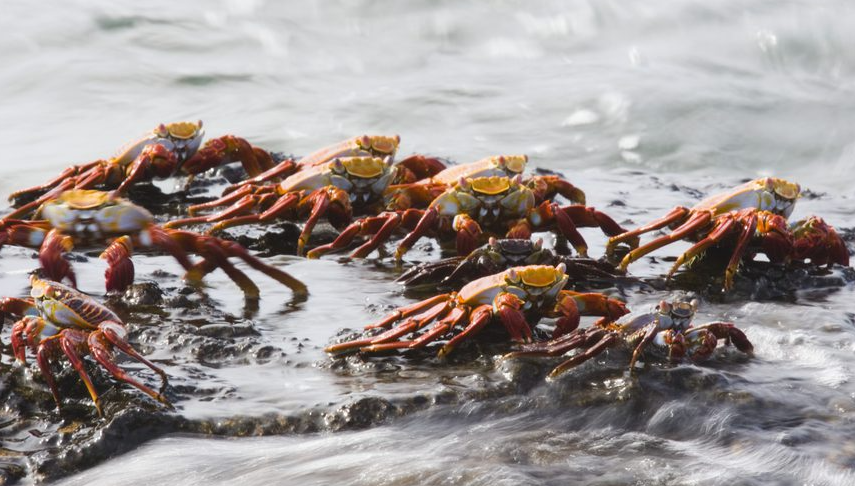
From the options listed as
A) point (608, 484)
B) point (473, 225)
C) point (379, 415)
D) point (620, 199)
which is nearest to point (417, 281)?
point (473, 225)

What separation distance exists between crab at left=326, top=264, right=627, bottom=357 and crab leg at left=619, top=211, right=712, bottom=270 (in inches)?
48.7

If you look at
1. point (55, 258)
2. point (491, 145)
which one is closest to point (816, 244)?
point (55, 258)

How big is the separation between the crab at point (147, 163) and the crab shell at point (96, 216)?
8.02 feet

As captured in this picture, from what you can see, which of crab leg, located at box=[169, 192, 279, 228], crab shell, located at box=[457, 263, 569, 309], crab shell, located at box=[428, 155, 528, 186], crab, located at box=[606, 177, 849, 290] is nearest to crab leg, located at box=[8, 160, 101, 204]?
crab leg, located at box=[169, 192, 279, 228]

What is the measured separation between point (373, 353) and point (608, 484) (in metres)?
1.44

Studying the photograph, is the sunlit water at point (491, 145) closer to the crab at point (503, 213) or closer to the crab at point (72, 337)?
the crab at point (72, 337)

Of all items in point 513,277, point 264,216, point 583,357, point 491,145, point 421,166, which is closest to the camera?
point 583,357

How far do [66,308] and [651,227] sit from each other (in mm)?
3483

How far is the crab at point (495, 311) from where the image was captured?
4625 mm

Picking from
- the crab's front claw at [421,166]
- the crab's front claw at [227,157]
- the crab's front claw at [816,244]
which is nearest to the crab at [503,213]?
the crab's front claw at [816,244]

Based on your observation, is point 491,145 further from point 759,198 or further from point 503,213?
point 759,198

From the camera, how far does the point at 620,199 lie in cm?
884

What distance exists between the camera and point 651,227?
6.42m

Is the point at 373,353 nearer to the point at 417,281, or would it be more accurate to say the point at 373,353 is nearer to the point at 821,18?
the point at 417,281
